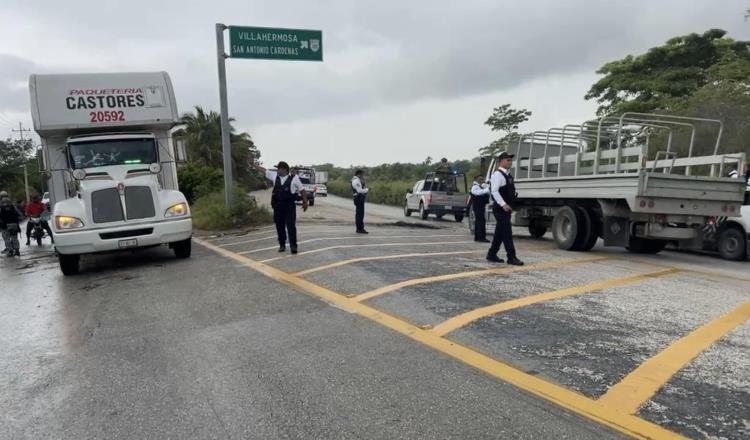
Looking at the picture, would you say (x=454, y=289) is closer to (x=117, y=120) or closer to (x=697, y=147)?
(x=117, y=120)

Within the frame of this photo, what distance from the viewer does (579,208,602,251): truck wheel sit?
10828 millimetres

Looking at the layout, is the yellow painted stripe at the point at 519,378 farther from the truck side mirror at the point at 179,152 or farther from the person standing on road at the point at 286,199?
the truck side mirror at the point at 179,152

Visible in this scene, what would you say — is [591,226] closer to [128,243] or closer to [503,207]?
[503,207]

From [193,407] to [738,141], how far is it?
61.9 feet

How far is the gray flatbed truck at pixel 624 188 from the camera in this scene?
973 cm

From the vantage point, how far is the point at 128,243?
31.2 ft

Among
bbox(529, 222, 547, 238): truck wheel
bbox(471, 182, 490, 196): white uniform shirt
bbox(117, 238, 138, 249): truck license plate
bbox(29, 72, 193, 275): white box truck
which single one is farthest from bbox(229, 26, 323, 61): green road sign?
bbox(117, 238, 138, 249): truck license plate

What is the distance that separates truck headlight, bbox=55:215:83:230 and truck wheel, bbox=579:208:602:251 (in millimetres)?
8797

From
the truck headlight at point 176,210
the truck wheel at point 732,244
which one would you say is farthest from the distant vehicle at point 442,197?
the truck headlight at point 176,210

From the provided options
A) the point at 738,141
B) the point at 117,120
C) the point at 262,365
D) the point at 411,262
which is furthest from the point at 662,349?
the point at 738,141

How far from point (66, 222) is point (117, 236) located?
77 cm

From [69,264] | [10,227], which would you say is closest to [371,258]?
[69,264]

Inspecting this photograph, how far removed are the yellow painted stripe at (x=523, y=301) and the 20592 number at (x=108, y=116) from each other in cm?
859

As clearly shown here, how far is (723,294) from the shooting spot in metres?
6.71
